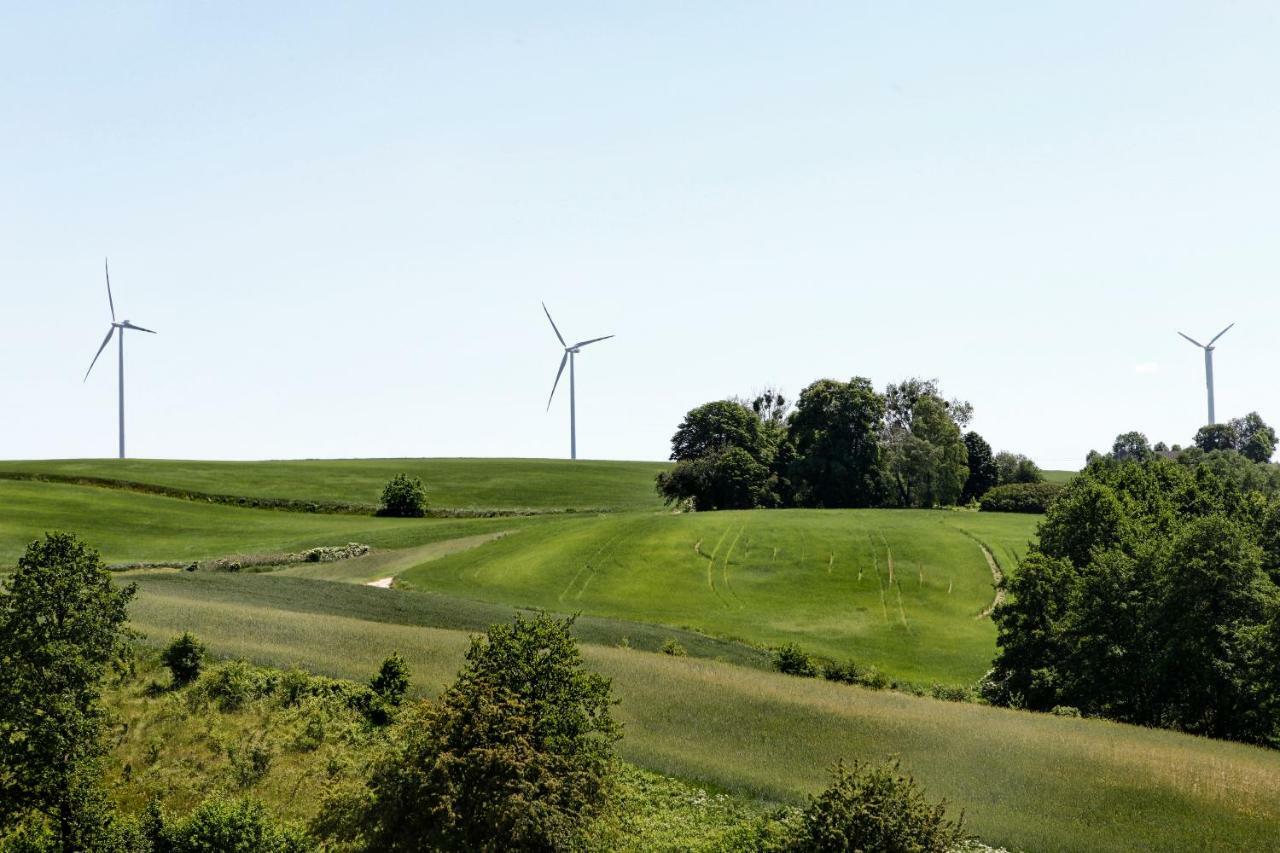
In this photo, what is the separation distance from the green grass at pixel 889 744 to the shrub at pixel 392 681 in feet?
3.21

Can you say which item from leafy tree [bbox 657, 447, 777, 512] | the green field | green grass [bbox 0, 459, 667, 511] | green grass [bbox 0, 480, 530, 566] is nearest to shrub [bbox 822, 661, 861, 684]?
the green field

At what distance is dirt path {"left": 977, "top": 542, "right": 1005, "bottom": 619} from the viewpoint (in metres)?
72.8

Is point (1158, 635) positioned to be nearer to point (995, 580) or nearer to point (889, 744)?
point (889, 744)

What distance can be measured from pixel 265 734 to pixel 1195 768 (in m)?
29.1

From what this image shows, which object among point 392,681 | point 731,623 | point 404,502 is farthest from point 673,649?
point 404,502

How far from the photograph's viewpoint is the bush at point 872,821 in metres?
22.5

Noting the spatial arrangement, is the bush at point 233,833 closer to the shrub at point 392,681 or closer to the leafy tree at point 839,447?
the shrub at point 392,681

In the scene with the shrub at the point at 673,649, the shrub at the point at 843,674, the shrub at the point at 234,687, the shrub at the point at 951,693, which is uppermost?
the shrub at the point at 234,687

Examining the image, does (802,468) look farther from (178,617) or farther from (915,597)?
(178,617)

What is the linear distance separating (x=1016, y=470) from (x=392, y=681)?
13228 centimetres

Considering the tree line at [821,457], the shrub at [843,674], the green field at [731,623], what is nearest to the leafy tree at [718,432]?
the tree line at [821,457]

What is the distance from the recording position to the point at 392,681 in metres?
38.8

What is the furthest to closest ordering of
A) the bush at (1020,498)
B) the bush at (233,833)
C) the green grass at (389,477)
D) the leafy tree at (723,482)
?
the green grass at (389,477) → the leafy tree at (723,482) → the bush at (1020,498) → the bush at (233,833)

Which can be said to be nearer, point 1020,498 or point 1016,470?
point 1020,498
